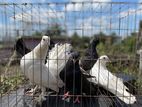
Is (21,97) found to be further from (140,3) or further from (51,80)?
(140,3)

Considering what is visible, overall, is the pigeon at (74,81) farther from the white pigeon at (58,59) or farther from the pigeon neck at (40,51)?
the pigeon neck at (40,51)

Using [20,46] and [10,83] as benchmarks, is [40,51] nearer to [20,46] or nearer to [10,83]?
→ [20,46]

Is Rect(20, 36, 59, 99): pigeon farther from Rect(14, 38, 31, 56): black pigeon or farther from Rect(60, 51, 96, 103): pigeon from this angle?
Rect(14, 38, 31, 56): black pigeon

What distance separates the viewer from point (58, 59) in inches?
110

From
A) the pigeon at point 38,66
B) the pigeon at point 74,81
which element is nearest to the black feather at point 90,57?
the pigeon at point 74,81

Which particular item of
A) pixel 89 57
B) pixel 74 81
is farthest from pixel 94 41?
pixel 74 81

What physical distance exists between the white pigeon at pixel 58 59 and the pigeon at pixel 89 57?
1.09ft

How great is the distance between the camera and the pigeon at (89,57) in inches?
136

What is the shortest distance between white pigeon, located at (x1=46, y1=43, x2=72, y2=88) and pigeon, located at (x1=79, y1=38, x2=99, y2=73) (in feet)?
1.09

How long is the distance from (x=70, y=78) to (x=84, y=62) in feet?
2.87

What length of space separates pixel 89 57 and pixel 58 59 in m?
0.97

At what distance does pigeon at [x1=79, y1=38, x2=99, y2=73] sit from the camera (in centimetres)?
346

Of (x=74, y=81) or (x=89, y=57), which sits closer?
(x=74, y=81)

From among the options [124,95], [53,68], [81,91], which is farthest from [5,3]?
[124,95]
